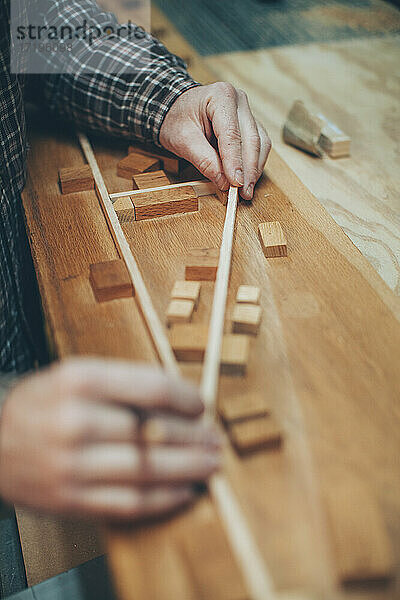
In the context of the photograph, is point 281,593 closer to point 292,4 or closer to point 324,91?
point 324,91

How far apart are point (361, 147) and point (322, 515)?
1225 mm

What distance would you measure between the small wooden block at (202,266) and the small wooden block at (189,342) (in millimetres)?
175

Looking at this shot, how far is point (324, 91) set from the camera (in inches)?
74.3

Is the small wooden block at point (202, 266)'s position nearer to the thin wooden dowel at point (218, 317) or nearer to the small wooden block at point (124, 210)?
the thin wooden dowel at point (218, 317)

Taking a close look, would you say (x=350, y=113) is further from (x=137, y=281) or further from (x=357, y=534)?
(x=357, y=534)

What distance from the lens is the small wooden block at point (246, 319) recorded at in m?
0.93

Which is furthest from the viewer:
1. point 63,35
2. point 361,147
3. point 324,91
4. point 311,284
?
point 324,91

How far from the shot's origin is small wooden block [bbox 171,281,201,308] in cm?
99

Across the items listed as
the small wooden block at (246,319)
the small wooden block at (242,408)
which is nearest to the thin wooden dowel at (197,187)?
the small wooden block at (246,319)

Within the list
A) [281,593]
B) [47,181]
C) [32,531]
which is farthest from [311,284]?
[32,531]

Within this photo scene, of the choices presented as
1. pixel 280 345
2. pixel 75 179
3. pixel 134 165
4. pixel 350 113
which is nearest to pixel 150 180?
pixel 134 165

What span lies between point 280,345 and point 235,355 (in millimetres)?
102

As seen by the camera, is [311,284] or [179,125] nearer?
[311,284]

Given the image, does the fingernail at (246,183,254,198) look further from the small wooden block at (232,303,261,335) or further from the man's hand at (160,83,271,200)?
the small wooden block at (232,303,261,335)
